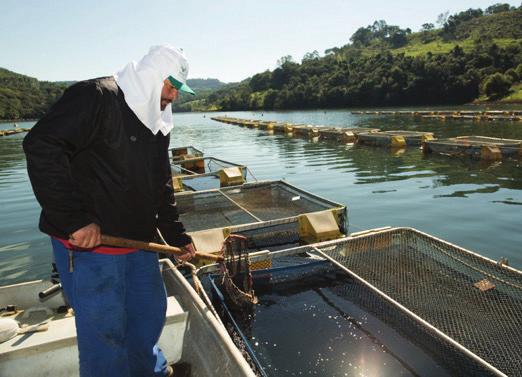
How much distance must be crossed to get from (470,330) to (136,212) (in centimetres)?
464

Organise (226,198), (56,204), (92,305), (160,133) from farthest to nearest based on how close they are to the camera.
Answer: (226,198), (160,133), (92,305), (56,204)

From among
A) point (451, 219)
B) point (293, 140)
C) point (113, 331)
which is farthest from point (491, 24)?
point (113, 331)

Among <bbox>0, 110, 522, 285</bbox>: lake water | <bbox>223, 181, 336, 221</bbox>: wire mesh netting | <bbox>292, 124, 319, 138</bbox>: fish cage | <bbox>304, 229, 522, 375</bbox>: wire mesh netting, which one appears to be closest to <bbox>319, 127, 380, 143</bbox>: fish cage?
<bbox>292, 124, 319, 138</bbox>: fish cage

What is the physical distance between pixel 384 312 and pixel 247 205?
5.45 m

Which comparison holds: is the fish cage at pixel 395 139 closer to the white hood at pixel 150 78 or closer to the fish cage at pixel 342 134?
the fish cage at pixel 342 134

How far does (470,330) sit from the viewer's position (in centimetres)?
537

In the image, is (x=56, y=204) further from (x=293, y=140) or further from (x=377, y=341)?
(x=293, y=140)

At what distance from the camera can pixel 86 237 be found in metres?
2.88

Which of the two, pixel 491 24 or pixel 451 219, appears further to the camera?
pixel 491 24

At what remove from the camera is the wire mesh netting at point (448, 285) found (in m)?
5.15

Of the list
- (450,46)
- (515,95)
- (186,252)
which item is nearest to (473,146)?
(186,252)

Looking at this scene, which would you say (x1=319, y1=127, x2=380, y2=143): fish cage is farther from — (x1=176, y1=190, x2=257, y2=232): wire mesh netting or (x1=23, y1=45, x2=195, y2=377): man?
(x1=23, y1=45, x2=195, y2=377): man

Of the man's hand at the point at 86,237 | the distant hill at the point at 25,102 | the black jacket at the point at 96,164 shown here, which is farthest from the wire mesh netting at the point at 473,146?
the distant hill at the point at 25,102

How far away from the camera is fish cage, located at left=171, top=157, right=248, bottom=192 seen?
14.8 m
